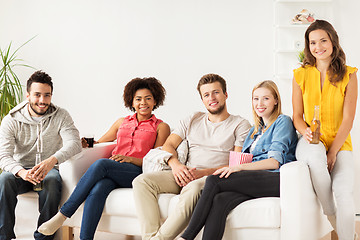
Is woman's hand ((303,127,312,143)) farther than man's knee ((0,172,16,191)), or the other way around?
man's knee ((0,172,16,191))

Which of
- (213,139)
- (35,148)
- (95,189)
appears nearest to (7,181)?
(35,148)

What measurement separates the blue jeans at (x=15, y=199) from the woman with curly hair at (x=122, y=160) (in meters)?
0.15

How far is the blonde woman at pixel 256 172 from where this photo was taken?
2219 millimetres

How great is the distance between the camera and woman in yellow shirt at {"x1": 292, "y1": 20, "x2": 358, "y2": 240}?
2.35 m

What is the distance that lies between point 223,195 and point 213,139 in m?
0.64

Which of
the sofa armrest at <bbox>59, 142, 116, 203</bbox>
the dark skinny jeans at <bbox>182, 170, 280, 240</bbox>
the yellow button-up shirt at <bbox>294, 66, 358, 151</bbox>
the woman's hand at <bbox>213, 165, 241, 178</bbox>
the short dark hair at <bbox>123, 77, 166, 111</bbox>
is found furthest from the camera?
the short dark hair at <bbox>123, 77, 166, 111</bbox>

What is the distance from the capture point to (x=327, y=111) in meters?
2.54

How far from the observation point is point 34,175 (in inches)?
109

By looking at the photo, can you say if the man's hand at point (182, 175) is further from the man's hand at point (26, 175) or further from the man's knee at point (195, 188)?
the man's hand at point (26, 175)

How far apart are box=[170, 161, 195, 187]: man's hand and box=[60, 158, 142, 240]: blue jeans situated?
1.10 ft

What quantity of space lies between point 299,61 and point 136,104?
63.9 inches

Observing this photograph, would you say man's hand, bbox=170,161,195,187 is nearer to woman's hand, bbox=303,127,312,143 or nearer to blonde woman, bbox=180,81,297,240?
blonde woman, bbox=180,81,297,240

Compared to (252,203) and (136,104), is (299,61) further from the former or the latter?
(252,203)

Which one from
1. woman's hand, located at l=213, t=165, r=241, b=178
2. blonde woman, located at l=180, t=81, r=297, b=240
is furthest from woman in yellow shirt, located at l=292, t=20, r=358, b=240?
woman's hand, located at l=213, t=165, r=241, b=178
